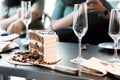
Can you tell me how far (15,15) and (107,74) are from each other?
1.48 metres

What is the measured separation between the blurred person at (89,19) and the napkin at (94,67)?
109 centimetres

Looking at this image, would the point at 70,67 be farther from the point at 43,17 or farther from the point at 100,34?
the point at 43,17

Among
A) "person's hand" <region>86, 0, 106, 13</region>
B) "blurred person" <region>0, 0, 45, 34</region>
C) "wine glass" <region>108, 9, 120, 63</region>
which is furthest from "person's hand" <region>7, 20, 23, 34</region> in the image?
"wine glass" <region>108, 9, 120, 63</region>

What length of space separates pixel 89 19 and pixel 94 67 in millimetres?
1177

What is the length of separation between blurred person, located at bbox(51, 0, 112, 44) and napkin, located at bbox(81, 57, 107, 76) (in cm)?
109

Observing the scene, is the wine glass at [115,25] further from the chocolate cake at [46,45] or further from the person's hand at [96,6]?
the person's hand at [96,6]

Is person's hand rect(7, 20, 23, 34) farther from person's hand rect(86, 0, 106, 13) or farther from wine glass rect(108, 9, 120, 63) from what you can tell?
wine glass rect(108, 9, 120, 63)

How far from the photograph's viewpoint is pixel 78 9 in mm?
1025

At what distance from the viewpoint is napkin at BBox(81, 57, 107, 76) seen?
882 mm

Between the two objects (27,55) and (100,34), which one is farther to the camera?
(100,34)

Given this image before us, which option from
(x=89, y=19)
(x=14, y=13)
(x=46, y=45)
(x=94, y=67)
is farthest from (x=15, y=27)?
(x=94, y=67)

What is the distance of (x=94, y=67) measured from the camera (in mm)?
906

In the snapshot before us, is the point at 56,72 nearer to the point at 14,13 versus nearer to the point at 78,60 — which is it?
the point at 78,60

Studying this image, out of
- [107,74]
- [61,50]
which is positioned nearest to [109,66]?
[107,74]
